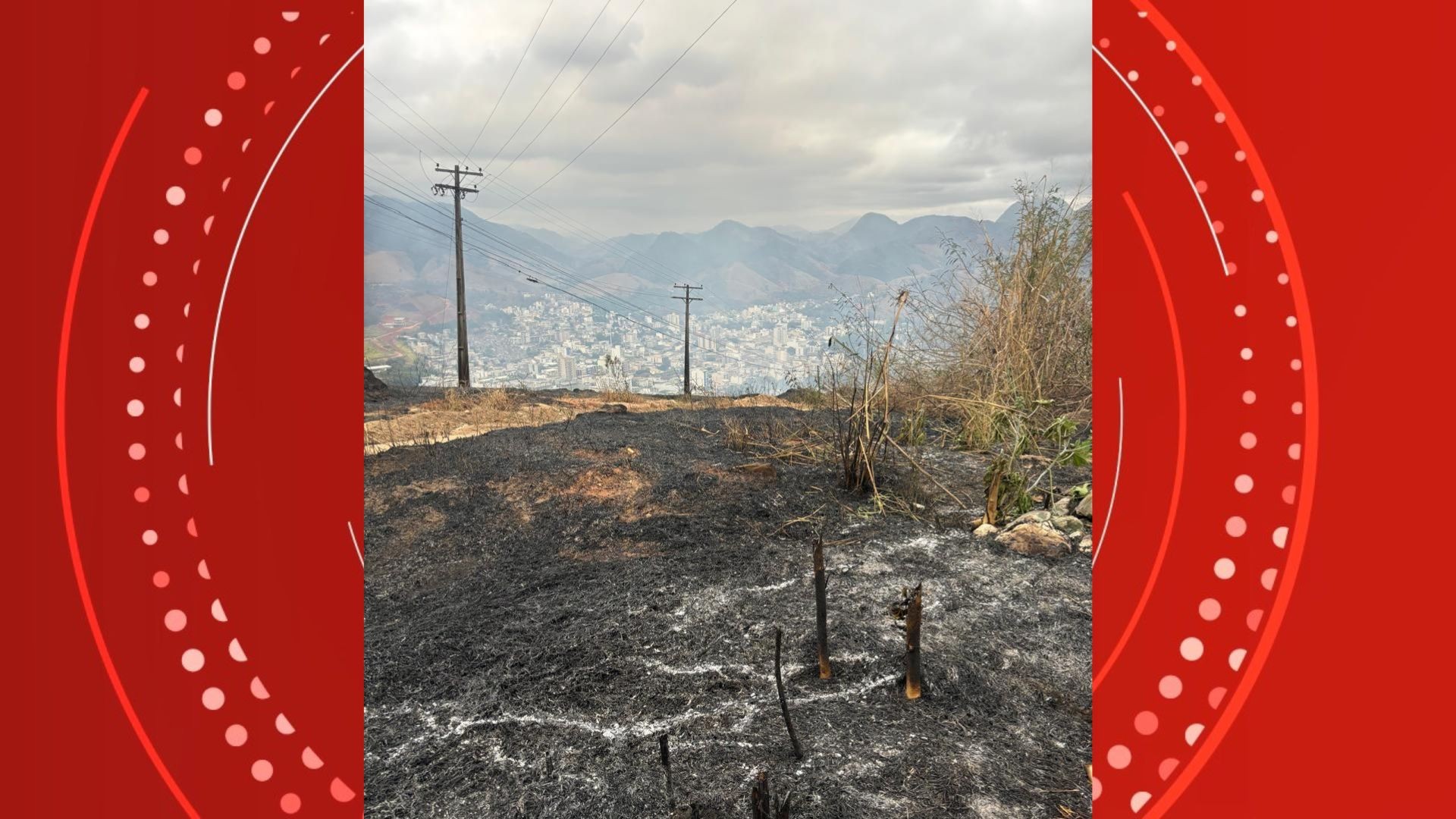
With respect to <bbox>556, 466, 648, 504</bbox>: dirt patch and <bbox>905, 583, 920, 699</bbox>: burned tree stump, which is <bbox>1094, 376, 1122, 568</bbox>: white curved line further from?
<bbox>556, 466, 648, 504</bbox>: dirt patch

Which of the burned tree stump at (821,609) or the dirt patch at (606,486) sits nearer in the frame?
the burned tree stump at (821,609)

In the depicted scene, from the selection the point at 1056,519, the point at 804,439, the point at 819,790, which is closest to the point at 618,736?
the point at 819,790

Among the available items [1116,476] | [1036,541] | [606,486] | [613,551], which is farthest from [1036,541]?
Answer: [1116,476]

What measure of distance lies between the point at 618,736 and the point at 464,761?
41cm

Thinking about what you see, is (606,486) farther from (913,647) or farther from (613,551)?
(913,647)

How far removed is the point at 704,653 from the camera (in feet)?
8.03

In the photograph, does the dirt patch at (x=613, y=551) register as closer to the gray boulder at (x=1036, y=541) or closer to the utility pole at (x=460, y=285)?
the gray boulder at (x=1036, y=541)

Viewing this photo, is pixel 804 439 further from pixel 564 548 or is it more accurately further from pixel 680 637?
pixel 680 637

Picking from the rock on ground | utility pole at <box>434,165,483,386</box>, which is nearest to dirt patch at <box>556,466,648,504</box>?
the rock on ground

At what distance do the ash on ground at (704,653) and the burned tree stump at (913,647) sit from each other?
58 millimetres

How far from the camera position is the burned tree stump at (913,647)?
1929 millimetres

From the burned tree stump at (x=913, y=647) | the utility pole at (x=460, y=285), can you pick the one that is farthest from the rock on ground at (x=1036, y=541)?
the utility pole at (x=460, y=285)

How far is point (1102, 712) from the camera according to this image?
2.70 feet

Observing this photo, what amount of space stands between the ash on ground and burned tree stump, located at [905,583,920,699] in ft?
0.19
